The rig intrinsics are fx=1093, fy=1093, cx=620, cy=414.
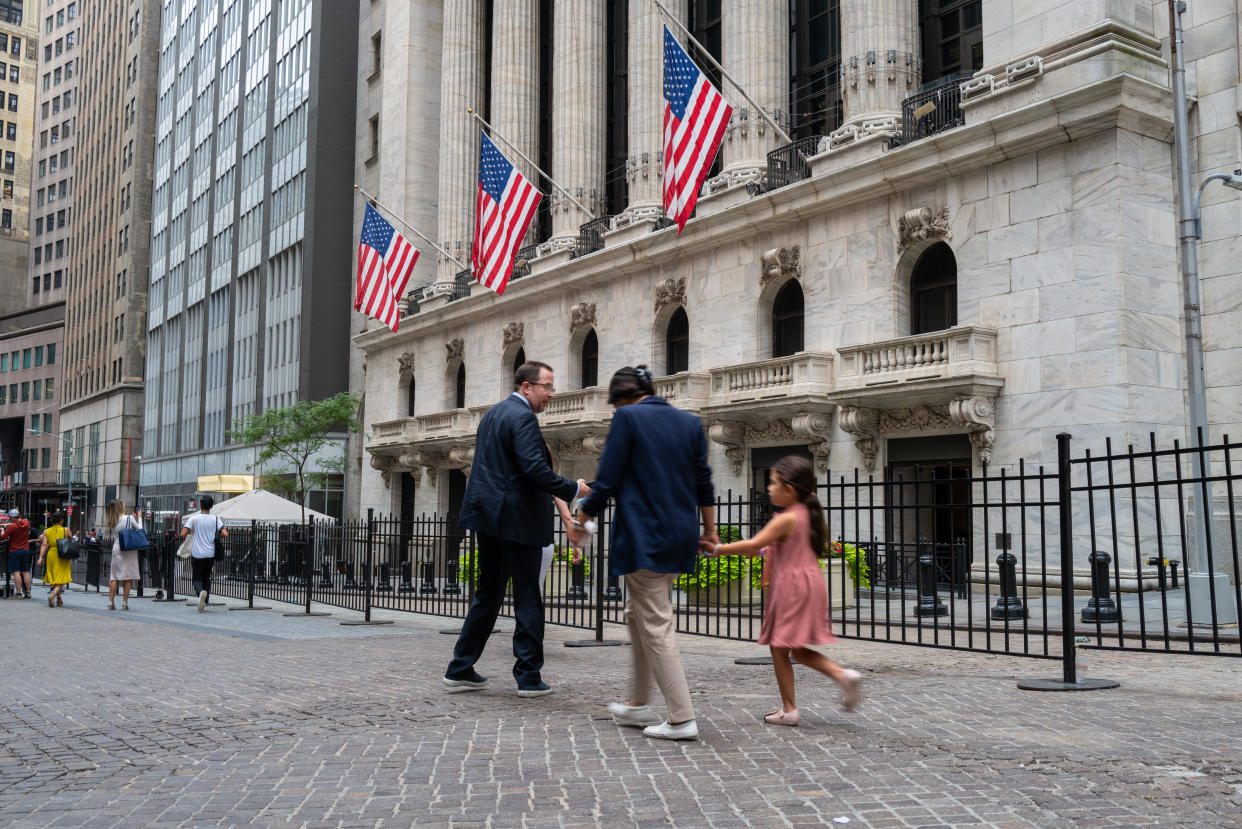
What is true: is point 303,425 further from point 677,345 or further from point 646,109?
point 646,109

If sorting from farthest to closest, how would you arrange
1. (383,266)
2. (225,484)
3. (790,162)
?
(225,484) < (383,266) < (790,162)

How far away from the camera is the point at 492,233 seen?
88.3 feet

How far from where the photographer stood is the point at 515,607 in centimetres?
732

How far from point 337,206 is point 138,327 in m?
35.6

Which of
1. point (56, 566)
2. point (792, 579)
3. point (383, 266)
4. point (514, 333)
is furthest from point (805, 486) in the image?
point (514, 333)

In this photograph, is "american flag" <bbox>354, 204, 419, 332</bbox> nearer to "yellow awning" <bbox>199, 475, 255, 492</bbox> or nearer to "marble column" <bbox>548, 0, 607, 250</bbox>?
"marble column" <bbox>548, 0, 607, 250</bbox>

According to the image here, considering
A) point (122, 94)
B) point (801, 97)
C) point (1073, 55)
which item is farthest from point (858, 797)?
point (122, 94)

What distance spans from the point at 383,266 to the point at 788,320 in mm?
11769

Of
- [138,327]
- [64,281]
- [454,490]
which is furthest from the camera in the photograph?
[64,281]

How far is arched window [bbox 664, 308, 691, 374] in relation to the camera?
29.9 meters

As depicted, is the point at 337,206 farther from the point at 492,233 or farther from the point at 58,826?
the point at 58,826

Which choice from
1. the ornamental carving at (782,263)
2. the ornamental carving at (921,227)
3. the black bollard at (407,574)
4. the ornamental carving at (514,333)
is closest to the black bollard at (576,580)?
the black bollard at (407,574)

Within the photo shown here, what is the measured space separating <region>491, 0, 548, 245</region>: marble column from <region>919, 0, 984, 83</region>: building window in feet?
51.1

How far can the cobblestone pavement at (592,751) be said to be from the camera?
456cm
